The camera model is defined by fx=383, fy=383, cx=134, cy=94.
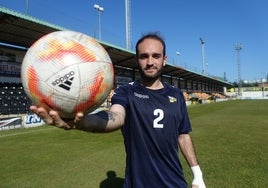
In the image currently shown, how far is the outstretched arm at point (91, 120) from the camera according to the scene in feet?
9.89

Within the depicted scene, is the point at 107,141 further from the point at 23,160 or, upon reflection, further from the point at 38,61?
the point at 38,61

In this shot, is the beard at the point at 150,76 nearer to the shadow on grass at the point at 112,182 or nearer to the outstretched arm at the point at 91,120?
the outstretched arm at the point at 91,120

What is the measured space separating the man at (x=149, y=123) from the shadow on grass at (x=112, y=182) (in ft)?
15.5

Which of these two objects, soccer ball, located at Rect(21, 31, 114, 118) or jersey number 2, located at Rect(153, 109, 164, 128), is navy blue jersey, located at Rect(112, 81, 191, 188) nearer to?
jersey number 2, located at Rect(153, 109, 164, 128)

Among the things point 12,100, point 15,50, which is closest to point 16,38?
point 15,50

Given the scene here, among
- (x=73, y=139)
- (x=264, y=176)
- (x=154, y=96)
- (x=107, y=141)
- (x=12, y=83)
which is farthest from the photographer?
(x=12, y=83)

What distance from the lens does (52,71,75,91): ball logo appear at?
10.3 ft

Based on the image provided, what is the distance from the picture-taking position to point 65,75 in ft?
10.4

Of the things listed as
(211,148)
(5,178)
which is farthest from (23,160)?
(211,148)

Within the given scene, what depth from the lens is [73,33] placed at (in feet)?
11.4

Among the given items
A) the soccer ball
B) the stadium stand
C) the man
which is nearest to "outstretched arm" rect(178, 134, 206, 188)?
the man

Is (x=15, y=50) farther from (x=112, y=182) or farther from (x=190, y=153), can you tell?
(x=190, y=153)

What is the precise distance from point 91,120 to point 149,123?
0.69 metres

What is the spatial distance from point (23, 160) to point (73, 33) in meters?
9.28
